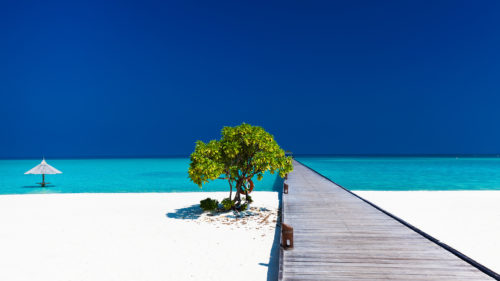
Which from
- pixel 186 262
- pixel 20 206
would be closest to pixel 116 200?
pixel 20 206

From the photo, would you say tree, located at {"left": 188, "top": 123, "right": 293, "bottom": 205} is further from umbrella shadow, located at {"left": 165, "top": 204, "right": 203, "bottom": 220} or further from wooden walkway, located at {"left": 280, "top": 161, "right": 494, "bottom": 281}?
wooden walkway, located at {"left": 280, "top": 161, "right": 494, "bottom": 281}

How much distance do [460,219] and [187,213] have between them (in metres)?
A: 13.7

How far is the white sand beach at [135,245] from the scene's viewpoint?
307 inches

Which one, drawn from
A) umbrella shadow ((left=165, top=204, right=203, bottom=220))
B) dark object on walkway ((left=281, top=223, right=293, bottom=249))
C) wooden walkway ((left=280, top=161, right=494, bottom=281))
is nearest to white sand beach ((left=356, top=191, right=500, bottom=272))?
wooden walkway ((left=280, top=161, right=494, bottom=281))

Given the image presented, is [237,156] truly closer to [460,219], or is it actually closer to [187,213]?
[187,213]

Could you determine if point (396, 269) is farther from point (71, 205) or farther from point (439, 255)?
point (71, 205)

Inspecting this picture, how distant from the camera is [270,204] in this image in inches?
677

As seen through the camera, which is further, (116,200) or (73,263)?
(116,200)

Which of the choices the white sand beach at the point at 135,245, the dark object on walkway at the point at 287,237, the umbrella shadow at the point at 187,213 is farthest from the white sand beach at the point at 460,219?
the umbrella shadow at the point at 187,213

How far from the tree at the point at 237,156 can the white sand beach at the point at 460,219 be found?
22.5ft

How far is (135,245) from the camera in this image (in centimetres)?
1011

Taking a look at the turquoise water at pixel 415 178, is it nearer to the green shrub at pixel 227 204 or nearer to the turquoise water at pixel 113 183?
the turquoise water at pixel 113 183

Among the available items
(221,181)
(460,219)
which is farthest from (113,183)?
(460,219)

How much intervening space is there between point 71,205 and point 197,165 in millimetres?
11467
